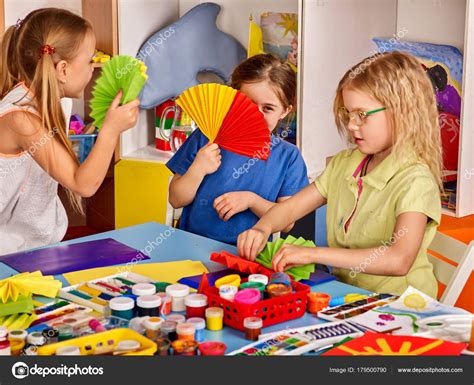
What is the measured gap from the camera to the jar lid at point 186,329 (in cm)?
123

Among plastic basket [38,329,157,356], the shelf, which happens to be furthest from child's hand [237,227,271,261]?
the shelf

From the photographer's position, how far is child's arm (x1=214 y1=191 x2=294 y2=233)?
2123 mm

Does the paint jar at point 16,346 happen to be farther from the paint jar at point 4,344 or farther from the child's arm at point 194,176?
the child's arm at point 194,176

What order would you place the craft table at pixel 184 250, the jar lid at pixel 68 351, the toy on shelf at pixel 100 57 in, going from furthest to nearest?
1. the toy on shelf at pixel 100 57
2. the craft table at pixel 184 250
3. the jar lid at pixel 68 351

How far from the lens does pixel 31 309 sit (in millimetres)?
1378

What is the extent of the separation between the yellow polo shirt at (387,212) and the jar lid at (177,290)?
0.41m

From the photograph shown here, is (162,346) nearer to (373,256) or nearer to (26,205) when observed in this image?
(373,256)

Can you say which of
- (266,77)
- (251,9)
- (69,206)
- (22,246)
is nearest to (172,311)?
(22,246)

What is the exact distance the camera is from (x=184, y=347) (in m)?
1.19

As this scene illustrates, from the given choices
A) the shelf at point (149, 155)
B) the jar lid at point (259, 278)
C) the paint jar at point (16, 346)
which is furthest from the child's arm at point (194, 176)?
the shelf at point (149, 155)

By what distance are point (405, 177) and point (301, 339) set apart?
1.99 feet

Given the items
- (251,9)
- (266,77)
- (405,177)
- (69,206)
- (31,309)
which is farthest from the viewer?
(69,206)

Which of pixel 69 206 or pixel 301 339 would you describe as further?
pixel 69 206
